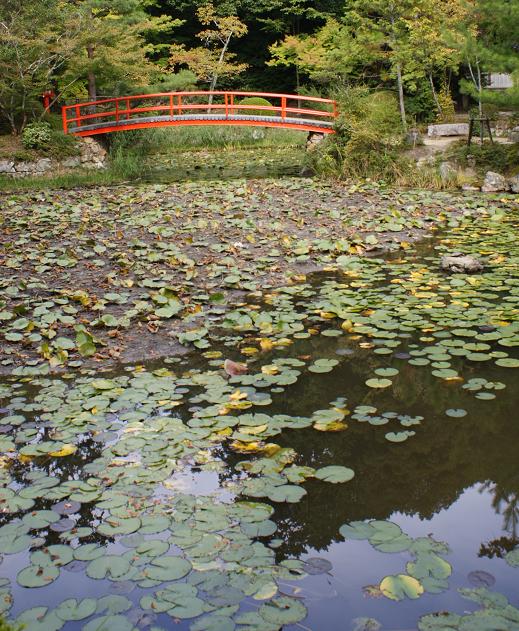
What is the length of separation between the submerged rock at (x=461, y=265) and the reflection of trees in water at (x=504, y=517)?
3.76 metres

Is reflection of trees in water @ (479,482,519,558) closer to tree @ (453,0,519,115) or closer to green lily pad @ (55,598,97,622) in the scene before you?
green lily pad @ (55,598,97,622)

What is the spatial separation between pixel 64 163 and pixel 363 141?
696 cm

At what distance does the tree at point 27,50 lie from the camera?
14.6 metres

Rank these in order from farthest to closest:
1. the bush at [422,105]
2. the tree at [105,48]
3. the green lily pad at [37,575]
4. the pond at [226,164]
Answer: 1. the tree at [105,48]
2. the bush at [422,105]
3. the pond at [226,164]
4. the green lily pad at [37,575]

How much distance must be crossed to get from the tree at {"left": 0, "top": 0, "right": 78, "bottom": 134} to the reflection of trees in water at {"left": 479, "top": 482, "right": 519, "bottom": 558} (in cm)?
1413

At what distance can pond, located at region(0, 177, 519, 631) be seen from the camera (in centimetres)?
227

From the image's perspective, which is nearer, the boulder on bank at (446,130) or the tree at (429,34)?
the tree at (429,34)

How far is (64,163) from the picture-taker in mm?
15359

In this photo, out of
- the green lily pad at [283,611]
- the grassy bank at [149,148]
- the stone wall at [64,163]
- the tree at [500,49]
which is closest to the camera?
the green lily pad at [283,611]

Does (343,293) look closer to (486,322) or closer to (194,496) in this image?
(486,322)

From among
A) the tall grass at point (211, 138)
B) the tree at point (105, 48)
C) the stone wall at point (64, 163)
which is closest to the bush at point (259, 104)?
the tall grass at point (211, 138)

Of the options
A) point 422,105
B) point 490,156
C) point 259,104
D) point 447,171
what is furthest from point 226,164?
point 490,156

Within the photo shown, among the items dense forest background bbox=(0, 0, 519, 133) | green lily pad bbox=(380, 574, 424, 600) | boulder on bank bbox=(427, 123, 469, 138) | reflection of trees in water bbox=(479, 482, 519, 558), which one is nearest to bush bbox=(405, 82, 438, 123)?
dense forest background bbox=(0, 0, 519, 133)

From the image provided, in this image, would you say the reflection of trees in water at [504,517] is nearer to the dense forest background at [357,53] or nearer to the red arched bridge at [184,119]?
the dense forest background at [357,53]
